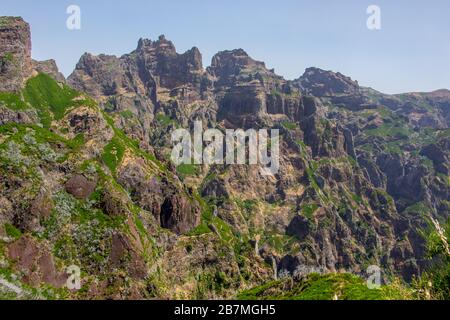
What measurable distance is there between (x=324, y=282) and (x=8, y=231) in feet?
455

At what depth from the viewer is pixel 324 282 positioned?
12212cm

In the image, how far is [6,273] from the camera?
17250cm
